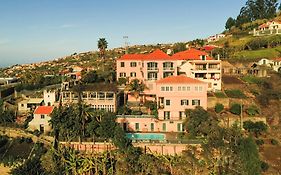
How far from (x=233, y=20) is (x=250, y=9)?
5772 millimetres

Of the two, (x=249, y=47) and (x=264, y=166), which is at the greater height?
(x=249, y=47)

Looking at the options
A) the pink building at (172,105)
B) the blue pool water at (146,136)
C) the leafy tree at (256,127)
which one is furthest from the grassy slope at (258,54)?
the blue pool water at (146,136)

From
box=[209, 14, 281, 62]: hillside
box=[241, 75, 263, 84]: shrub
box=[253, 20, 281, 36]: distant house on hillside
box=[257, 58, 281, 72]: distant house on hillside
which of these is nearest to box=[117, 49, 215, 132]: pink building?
box=[241, 75, 263, 84]: shrub

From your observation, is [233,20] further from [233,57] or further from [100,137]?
[100,137]

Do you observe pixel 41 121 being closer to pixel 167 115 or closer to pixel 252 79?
pixel 167 115

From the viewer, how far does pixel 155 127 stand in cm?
3712

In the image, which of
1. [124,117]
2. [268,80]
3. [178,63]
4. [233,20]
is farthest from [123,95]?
[233,20]

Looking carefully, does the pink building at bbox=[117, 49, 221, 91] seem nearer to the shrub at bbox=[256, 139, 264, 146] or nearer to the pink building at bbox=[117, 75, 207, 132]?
the pink building at bbox=[117, 75, 207, 132]

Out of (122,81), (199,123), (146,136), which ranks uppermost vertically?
(122,81)

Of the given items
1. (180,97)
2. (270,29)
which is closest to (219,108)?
(180,97)

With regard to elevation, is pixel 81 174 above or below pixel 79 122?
below

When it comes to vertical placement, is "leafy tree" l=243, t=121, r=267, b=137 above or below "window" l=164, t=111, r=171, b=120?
below

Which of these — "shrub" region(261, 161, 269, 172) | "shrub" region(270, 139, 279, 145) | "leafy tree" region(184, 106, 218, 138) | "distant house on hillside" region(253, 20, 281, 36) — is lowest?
"shrub" region(261, 161, 269, 172)

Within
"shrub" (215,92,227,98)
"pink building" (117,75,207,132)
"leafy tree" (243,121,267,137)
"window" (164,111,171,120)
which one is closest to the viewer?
"leafy tree" (243,121,267,137)
